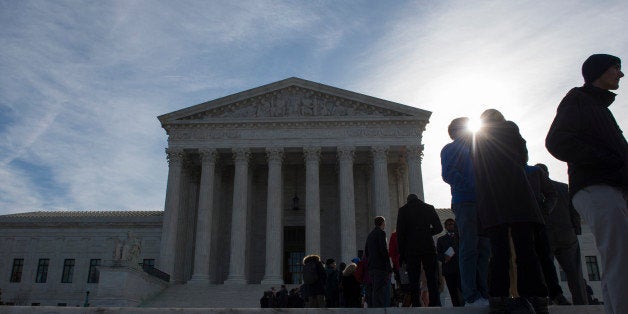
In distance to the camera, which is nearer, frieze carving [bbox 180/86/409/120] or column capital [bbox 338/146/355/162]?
column capital [bbox 338/146/355/162]

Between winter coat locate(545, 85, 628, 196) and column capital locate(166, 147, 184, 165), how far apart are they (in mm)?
33159


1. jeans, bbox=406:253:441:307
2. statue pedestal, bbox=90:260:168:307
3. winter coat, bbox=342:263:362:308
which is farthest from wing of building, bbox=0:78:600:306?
jeans, bbox=406:253:441:307

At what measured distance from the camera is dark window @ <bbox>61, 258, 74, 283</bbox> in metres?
40.9

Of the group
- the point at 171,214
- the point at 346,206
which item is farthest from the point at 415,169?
the point at 171,214

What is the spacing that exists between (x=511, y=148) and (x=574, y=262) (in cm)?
378

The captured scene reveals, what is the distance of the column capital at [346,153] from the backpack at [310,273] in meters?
20.6

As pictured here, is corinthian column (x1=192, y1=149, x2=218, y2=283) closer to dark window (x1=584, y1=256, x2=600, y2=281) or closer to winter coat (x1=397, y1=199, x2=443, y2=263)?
winter coat (x1=397, y1=199, x2=443, y2=263)

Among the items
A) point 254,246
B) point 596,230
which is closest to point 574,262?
point 596,230

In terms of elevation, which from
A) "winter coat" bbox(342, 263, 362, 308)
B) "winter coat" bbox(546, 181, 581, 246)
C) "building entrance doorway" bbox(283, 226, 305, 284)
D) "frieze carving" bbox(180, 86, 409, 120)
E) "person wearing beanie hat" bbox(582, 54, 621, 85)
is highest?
"frieze carving" bbox(180, 86, 409, 120)

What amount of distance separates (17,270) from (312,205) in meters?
25.6

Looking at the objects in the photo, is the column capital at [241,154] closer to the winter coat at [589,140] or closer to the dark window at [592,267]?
the dark window at [592,267]

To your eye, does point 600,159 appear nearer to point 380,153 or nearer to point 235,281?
point 235,281

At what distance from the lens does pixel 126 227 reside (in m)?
42.0

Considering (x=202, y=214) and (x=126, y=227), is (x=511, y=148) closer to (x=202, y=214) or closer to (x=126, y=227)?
(x=202, y=214)
